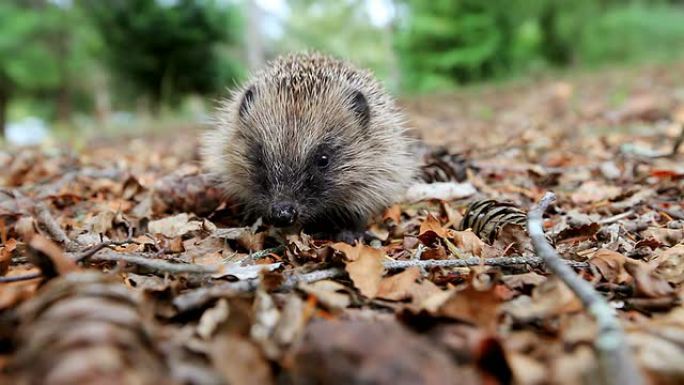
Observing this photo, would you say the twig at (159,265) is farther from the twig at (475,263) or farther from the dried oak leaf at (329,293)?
the twig at (475,263)

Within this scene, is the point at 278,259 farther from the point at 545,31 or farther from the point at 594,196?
the point at 545,31

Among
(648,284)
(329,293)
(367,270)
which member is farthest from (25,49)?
(648,284)

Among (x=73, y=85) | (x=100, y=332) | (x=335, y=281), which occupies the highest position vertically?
(x=100, y=332)

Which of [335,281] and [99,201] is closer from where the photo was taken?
[335,281]

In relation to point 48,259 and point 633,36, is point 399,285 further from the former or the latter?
point 633,36

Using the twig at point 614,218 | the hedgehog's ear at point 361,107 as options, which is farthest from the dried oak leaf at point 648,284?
the hedgehog's ear at point 361,107

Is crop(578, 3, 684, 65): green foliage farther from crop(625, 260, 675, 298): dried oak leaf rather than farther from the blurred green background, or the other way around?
crop(625, 260, 675, 298): dried oak leaf

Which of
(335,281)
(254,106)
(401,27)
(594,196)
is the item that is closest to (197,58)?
(401,27)
